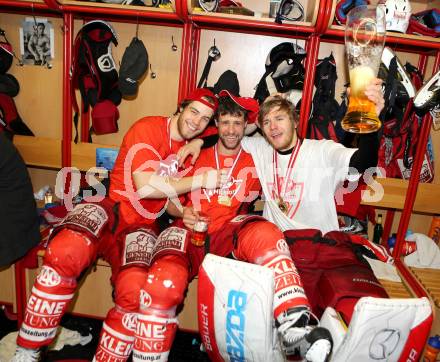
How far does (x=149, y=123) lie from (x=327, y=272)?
1013 millimetres

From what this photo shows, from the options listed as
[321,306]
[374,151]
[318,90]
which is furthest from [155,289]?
[318,90]

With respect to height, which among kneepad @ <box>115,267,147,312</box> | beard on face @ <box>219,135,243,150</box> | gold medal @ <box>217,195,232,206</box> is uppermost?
beard on face @ <box>219,135,243,150</box>

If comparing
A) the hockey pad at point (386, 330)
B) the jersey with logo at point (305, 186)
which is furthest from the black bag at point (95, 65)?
the hockey pad at point (386, 330)

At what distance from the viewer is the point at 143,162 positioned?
1.65m

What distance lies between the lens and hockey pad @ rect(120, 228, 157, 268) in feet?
4.81

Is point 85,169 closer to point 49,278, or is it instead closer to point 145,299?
point 49,278

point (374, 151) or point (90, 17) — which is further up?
point (90, 17)

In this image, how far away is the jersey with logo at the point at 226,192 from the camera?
5.85 feet

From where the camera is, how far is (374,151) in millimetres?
1587

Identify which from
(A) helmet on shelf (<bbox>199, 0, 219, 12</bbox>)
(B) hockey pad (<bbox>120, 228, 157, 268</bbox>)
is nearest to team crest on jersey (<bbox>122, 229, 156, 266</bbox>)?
(B) hockey pad (<bbox>120, 228, 157, 268</bbox>)

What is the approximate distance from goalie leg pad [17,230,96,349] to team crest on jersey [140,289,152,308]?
0.96 ft

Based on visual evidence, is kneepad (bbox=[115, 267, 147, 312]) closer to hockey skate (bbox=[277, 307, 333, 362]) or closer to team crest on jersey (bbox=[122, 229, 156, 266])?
team crest on jersey (bbox=[122, 229, 156, 266])

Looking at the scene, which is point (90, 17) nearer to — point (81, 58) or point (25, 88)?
point (81, 58)

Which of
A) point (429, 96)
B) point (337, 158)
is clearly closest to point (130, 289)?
point (337, 158)
